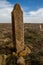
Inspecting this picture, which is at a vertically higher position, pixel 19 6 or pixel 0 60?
pixel 19 6

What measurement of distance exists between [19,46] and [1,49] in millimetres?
1596

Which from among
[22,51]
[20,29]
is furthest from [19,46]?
[20,29]

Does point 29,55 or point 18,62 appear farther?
point 29,55

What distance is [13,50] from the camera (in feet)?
44.6

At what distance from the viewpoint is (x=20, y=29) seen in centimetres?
1337

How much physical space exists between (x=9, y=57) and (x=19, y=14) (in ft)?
10.7

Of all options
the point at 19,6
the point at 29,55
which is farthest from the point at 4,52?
the point at 19,6

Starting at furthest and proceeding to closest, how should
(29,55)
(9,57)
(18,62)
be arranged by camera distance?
(29,55) → (9,57) → (18,62)

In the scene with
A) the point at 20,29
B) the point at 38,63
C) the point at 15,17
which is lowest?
the point at 38,63

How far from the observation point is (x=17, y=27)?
13.3 m

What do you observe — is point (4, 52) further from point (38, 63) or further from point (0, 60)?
point (38, 63)

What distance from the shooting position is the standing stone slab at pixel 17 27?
43.2 ft

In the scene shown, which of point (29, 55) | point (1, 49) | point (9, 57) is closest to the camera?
point (9, 57)

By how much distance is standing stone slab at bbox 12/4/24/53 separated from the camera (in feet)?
43.2
